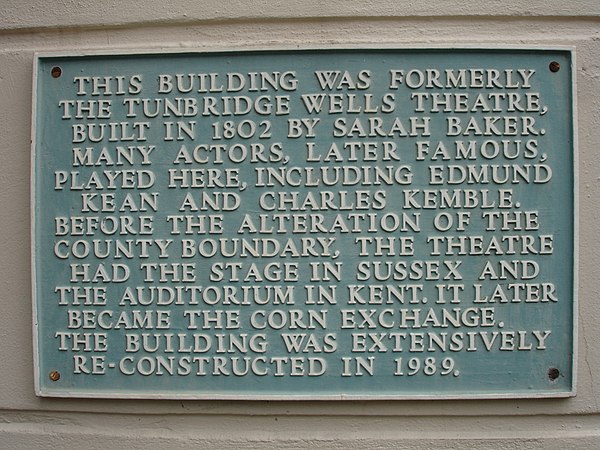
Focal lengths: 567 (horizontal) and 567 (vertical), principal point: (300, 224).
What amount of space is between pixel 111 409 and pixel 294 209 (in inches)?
49.3

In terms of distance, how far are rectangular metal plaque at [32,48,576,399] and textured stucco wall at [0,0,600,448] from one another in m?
0.10

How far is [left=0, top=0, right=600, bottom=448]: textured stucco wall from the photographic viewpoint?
2555mm

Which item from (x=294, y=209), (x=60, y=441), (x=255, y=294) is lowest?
(x=60, y=441)

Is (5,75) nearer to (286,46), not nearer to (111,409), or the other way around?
(286,46)

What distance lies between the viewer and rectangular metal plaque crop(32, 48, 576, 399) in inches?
98.2

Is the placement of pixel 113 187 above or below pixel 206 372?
above

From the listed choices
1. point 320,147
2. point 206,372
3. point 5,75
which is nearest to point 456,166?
point 320,147

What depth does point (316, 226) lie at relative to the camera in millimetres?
2506

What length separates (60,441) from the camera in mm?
2641

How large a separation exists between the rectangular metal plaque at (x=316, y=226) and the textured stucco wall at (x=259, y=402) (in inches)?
4.0

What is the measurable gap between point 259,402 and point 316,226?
844 millimetres

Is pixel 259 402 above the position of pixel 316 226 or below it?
below

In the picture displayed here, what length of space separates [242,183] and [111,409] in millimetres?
1207

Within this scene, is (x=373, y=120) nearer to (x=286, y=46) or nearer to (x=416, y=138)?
(x=416, y=138)
